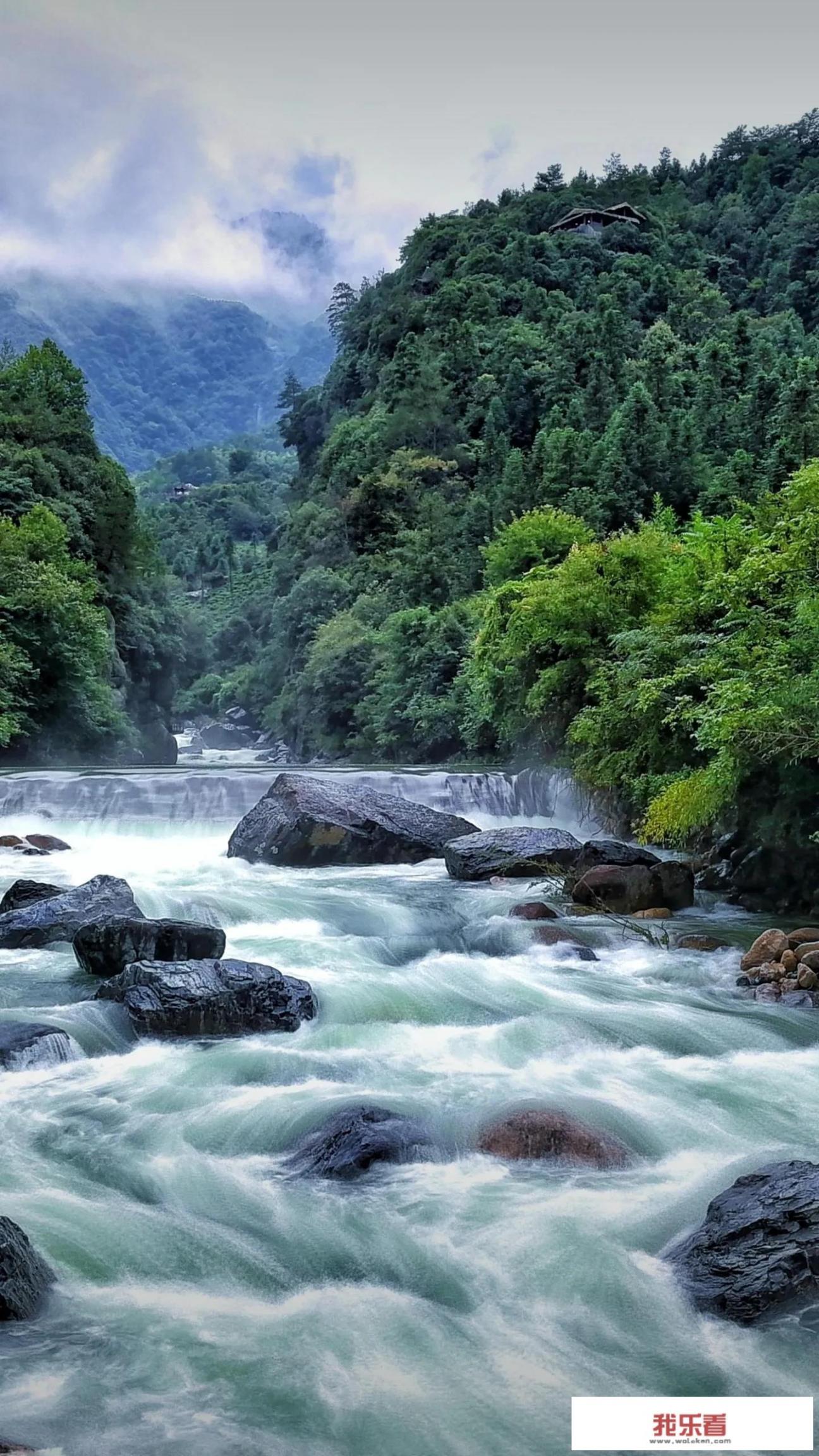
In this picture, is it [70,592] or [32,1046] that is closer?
[32,1046]

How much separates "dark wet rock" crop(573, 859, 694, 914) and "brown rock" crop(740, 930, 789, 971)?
2.50 meters

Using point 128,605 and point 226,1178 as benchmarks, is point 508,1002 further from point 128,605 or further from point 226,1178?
point 128,605

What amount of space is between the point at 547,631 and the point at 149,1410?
1726 cm

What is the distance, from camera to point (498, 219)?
92688 millimetres

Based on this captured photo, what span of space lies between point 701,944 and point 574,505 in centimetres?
2643

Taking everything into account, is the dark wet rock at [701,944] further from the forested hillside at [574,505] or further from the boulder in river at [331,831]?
the boulder in river at [331,831]

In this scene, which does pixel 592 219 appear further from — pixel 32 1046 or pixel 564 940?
pixel 32 1046

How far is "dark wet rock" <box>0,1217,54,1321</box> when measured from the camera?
5.05m

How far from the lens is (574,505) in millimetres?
36500

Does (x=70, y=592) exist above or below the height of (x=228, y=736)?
above

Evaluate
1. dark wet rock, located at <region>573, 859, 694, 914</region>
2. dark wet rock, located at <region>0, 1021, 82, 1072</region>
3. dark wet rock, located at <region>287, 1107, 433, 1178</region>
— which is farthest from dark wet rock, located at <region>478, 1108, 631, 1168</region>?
dark wet rock, located at <region>573, 859, 694, 914</region>

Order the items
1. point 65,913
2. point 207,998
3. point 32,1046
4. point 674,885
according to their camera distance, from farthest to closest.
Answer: point 674,885 < point 65,913 < point 207,998 < point 32,1046

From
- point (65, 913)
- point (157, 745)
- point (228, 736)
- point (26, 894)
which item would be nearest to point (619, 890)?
point (65, 913)

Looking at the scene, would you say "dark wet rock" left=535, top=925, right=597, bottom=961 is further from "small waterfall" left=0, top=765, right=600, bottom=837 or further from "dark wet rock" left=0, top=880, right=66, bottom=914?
"small waterfall" left=0, top=765, right=600, bottom=837
